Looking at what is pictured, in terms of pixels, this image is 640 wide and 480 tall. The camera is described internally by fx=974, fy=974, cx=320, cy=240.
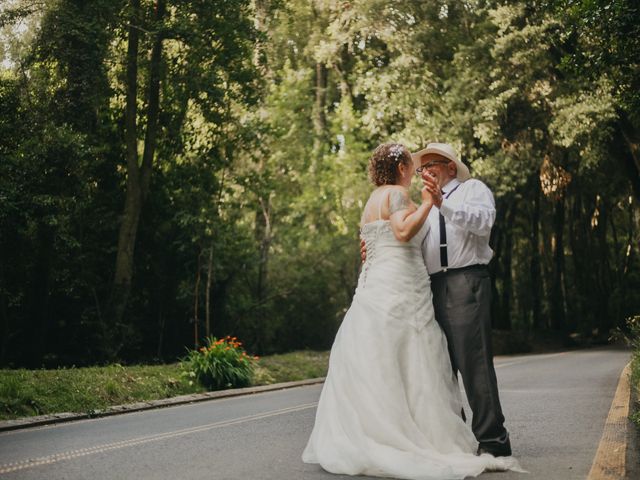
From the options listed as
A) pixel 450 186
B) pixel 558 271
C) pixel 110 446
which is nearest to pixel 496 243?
pixel 558 271

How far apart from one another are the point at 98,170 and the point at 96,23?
470 cm

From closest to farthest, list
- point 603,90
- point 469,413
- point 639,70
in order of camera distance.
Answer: point 469,413 < point 639,70 < point 603,90

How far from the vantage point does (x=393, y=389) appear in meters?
7.19

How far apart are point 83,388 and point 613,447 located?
30.1ft

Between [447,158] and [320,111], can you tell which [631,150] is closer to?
[320,111]

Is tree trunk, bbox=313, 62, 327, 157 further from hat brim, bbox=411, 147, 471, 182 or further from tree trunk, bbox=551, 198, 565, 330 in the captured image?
hat brim, bbox=411, 147, 471, 182

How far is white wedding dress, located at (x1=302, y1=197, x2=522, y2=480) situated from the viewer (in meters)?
6.90

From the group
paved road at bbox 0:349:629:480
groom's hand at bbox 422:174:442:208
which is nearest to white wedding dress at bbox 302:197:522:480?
paved road at bbox 0:349:629:480

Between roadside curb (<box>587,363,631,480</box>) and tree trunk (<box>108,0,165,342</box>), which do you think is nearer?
roadside curb (<box>587,363,631,480</box>)

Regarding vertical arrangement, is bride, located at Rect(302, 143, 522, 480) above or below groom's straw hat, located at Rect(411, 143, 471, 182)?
below

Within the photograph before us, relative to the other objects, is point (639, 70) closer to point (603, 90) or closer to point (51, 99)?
point (603, 90)

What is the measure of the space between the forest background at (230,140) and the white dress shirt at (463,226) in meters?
7.83

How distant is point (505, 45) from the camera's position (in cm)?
2808

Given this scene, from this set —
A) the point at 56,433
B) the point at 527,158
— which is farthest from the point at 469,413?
the point at 527,158
